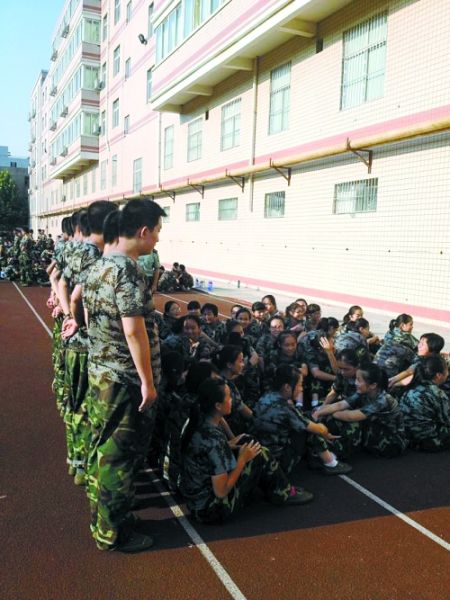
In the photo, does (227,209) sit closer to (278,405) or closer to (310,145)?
(310,145)

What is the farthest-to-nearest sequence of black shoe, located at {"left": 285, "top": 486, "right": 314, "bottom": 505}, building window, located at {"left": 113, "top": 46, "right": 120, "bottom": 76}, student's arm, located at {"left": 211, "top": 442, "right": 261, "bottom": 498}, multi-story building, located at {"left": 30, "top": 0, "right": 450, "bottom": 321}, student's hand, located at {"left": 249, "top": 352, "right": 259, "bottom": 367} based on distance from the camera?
building window, located at {"left": 113, "top": 46, "right": 120, "bottom": 76} → multi-story building, located at {"left": 30, "top": 0, "right": 450, "bottom": 321} → student's hand, located at {"left": 249, "top": 352, "right": 259, "bottom": 367} → black shoe, located at {"left": 285, "top": 486, "right": 314, "bottom": 505} → student's arm, located at {"left": 211, "top": 442, "right": 261, "bottom": 498}

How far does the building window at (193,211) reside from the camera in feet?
69.0

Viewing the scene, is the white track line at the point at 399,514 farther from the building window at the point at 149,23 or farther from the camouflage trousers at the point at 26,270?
the building window at the point at 149,23

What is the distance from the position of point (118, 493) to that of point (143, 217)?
60.6 inches

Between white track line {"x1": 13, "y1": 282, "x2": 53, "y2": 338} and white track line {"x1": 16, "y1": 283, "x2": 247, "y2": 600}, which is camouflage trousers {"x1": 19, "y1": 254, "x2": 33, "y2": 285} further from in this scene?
white track line {"x1": 16, "y1": 283, "x2": 247, "y2": 600}

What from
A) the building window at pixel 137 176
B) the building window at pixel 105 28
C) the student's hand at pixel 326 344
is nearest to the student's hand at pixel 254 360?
the student's hand at pixel 326 344

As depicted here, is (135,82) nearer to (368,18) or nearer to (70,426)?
(368,18)

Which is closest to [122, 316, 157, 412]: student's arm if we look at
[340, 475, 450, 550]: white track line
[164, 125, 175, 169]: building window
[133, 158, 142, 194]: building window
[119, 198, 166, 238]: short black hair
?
[119, 198, 166, 238]: short black hair

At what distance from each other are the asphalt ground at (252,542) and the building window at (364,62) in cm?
972

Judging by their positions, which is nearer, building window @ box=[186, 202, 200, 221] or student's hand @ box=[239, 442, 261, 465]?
student's hand @ box=[239, 442, 261, 465]

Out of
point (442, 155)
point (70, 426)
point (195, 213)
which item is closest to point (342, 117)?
point (442, 155)

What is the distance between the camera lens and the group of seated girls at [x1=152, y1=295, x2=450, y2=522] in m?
3.32

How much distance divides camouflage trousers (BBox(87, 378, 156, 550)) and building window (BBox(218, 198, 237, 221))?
15479mm

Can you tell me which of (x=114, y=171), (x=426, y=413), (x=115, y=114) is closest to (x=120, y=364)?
(x=426, y=413)
